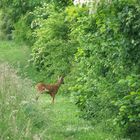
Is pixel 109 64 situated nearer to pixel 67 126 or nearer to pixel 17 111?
pixel 67 126

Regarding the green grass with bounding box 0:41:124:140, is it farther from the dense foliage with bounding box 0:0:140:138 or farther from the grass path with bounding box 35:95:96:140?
the dense foliage with bounding box 0:0:140:138

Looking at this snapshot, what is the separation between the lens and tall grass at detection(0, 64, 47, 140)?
7659 millimetres

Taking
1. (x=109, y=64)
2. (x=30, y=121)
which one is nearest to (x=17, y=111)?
(x=30, y=121)

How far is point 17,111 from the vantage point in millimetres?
8680

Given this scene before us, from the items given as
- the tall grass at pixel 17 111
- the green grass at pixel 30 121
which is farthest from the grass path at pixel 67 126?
the tall grass at pixel 17 111

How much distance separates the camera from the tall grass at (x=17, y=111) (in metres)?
7.66

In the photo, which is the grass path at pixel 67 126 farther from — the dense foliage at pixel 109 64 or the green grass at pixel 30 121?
the dense foliage at pixel 109 64

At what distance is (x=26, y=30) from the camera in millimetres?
24250

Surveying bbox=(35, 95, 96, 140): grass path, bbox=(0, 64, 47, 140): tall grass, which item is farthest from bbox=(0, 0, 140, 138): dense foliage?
bbox=(0, 64, 47, 140): tall grass

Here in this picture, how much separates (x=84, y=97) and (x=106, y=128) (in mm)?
1585

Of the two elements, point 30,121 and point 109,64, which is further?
point 109,64

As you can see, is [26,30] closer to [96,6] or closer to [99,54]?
[99,54]

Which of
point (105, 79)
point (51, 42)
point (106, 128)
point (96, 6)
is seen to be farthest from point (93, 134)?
point (51, 42)

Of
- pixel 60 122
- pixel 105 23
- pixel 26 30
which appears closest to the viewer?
pixel 105 23
